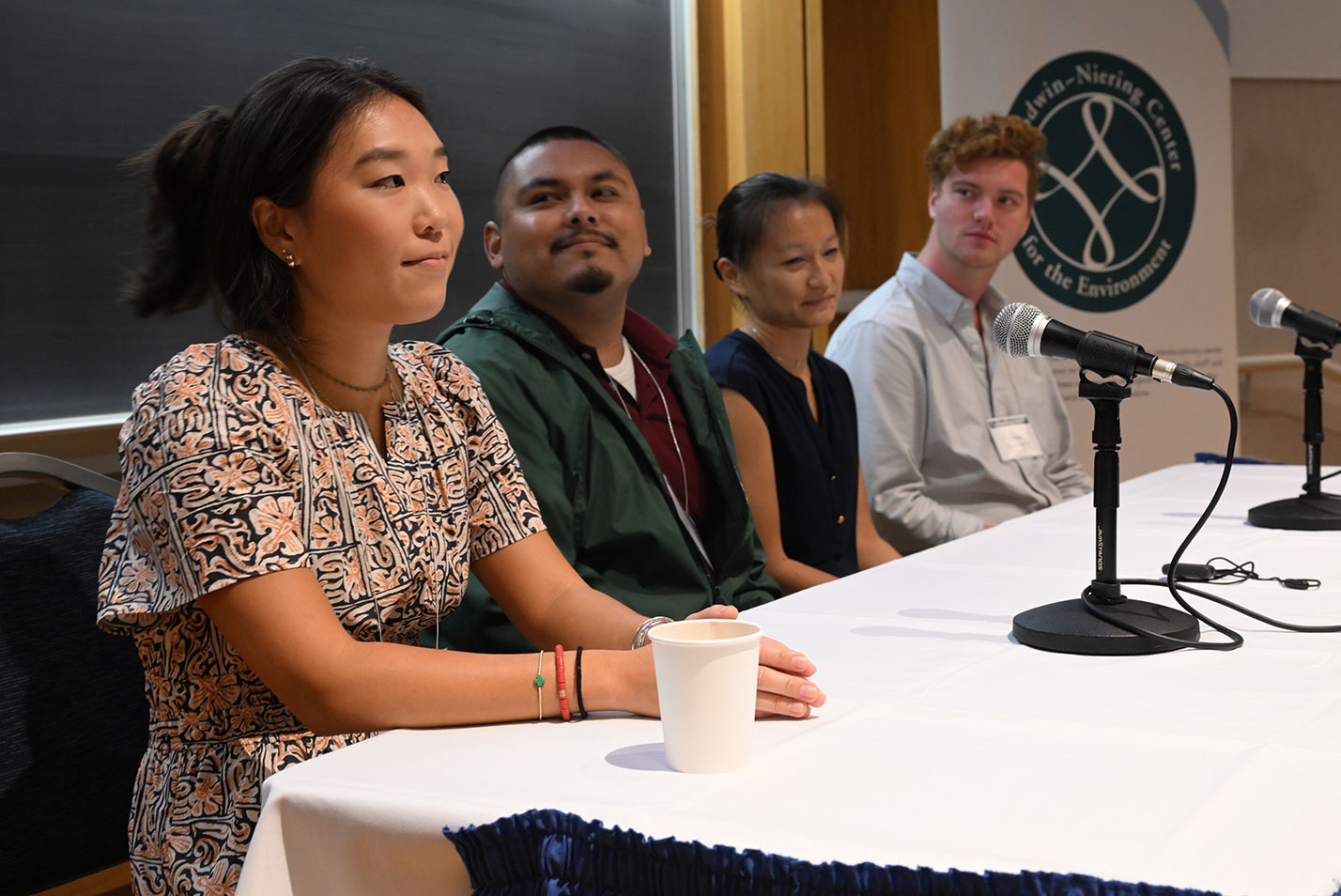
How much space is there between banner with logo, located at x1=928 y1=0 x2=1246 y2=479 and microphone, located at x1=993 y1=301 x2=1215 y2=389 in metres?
2.67

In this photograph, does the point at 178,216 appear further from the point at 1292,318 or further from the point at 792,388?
the point at 1292,318

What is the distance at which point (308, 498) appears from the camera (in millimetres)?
1257

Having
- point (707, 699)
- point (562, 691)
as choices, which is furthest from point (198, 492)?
point (707, 699)

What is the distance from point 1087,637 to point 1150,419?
10.5ft

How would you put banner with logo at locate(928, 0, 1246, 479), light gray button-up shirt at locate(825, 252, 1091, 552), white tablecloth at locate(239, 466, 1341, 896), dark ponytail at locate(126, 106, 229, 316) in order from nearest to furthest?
white tablecloth at locate(239, 466, 1341, 896) < dark ponytail at locate(126, 106, 229, 316) < light gray button-up shirt at locate(825, 252, 1091, 552) < banner with logo at locate(928, 0, 1246, 479)

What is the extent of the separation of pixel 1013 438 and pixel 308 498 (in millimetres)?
2135

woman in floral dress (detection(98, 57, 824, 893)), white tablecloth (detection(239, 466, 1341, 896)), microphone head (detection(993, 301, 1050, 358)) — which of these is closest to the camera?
white tablecloth (detection(239, 466, 1341, 896))

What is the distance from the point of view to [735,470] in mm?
2227

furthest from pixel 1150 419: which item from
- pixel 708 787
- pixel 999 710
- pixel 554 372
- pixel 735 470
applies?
pixel 708 787

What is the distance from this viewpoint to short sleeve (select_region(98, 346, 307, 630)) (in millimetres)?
1145

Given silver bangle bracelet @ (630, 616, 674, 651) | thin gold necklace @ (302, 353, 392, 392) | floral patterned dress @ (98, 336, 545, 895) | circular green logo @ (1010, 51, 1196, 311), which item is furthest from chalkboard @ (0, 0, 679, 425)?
circular green logo @ (1010, 51, 1196, 311)

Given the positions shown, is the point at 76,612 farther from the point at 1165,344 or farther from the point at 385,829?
the point at 1165,344

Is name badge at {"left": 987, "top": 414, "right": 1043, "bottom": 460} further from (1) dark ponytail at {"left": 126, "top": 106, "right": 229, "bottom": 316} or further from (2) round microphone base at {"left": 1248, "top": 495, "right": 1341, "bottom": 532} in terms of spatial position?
(1) dark ponytail at {"left": 126, "top": 106, "right": 229, "bottom": 316}

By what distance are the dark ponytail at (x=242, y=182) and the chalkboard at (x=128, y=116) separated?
1.75ft
